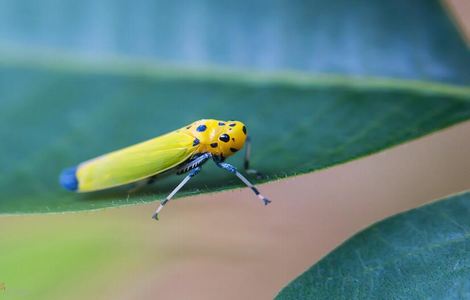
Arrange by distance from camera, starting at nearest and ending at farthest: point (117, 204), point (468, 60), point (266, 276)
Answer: point (117, 204), point (468, 60), point (266, 276)

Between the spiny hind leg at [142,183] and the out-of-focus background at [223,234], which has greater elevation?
the spiny hind leg at [142,183]

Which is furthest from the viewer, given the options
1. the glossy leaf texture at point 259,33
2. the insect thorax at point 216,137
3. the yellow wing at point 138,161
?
the yellow wing at point 138,161

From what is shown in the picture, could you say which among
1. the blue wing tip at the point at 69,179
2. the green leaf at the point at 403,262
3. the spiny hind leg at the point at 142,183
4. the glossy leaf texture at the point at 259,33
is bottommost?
the spiny hind leg at the point at 142,183

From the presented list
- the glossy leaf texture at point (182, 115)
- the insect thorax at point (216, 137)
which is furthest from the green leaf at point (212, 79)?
the insect thorax at point (216, 137)

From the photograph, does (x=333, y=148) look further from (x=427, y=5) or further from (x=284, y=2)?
(x=284, y=2)

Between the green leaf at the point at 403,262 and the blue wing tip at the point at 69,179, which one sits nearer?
the green leaf at the point at 403,262

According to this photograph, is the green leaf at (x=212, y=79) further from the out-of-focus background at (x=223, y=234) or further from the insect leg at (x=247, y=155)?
the out-of-focus background at (x=223, y=234)

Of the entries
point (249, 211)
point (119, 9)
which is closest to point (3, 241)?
point (119, 9)
